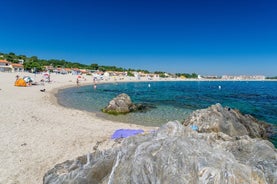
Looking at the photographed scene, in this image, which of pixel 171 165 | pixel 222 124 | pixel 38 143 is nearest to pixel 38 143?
pixel 38 143

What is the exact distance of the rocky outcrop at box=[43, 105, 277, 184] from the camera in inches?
154

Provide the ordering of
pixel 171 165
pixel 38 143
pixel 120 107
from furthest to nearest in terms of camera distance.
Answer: pixel 120 107, pixel 38 143, pixel 171 165

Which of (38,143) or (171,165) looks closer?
(171,165)

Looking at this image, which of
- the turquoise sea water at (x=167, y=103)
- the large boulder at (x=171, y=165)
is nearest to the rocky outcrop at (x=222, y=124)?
the turquoise sea water at (x=167, y=103)

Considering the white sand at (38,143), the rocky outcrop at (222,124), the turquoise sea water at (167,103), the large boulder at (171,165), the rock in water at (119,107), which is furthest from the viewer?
the rock in water at (119,107)

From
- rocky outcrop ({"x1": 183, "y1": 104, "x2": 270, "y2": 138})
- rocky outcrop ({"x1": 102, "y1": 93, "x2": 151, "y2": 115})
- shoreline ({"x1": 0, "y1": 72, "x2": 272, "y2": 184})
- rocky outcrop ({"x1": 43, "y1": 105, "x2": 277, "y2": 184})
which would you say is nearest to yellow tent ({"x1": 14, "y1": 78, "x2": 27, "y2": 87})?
rocky outcrop ({"x1": 102, "y1": 93, "x2": 151, "y2": 115})

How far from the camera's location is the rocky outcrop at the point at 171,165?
12.8 feet

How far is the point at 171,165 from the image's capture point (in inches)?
165

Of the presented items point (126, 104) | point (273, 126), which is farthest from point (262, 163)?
point (126, 104)

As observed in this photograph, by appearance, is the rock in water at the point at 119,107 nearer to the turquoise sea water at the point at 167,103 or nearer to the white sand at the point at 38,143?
the turquoise sea water at the point at 167,103

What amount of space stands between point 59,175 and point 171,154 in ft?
11.2

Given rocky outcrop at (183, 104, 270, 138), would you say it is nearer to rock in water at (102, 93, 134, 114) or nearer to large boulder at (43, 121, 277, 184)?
large boulder at (43, 121, 277, 184)

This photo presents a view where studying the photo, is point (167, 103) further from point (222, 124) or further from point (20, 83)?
point (20, 83)

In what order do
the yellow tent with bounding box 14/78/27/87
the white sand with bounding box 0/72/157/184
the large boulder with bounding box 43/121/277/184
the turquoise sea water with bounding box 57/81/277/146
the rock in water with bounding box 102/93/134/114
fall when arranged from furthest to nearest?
the yellow tent with bounding box 14/78/27/87 < the rock in water with bounding box 102/93/134/114 < the turquoise sea water with bounding box 57/81/277/146 < the white sand with bounding box 0/72/157/184 < the large boulder with bounding box 43/121/277/184
